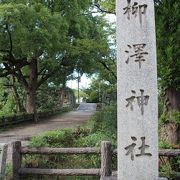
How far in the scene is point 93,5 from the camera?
23375 mm

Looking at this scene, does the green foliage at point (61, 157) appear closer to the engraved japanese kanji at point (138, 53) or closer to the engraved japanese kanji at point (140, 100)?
the engraved japanese kanji at point (140, 100)

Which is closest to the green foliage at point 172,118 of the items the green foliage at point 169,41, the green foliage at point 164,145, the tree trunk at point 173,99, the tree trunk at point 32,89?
the tree trunk at point 173,99

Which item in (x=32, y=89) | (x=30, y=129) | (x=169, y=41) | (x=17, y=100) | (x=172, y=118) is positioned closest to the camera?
(x=169, y=41)

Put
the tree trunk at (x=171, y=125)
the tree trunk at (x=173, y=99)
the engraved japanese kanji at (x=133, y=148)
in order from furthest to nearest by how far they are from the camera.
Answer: the tree trunk at (x=173, y=99) → the tree trunk at (x=171, y=125) → the engraved japanese kanji at (x=133, y=148)

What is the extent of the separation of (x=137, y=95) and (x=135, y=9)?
133 centimetres

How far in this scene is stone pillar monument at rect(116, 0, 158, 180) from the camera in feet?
18.9

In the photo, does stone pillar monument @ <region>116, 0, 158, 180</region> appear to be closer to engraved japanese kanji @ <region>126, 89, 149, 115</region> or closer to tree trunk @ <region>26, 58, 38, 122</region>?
engraved japanese kanji @ <region>126, 89, 149, 115</region>

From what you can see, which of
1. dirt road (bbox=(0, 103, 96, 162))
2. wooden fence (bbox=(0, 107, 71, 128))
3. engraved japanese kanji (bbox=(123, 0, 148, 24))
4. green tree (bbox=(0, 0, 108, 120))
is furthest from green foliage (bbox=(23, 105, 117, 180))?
wooden fence (bbox=(0, 107, 71, 128))

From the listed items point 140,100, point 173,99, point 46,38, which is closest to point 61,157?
point 173,99

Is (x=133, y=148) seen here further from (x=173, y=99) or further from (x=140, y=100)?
(x=173, y=99)

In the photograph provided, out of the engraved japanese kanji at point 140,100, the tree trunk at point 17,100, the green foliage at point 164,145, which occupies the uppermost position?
the tree trunk at point 17,100

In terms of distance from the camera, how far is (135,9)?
19.4 ft

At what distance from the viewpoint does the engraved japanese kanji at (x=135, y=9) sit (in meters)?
5.90

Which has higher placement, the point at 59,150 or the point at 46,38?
the point at 46,38
